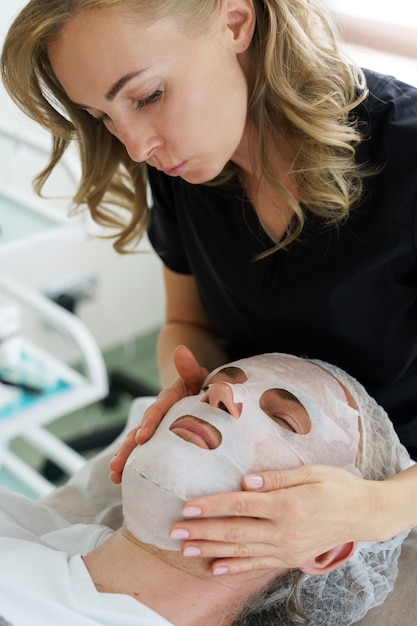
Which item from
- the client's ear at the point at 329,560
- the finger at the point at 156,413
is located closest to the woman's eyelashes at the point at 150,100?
the finger at the point at 156,413

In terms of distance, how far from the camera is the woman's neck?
1128mm

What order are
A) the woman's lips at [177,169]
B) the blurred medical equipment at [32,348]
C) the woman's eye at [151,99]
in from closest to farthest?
the woman's eye at [151,99], the woman's lips at [177,169], the blurred medical equipment at [32,348]

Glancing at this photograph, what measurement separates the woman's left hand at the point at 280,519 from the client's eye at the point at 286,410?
130 millimetres

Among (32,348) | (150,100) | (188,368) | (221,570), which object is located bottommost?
(32,348)

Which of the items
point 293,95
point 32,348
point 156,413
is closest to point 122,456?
point 156,413

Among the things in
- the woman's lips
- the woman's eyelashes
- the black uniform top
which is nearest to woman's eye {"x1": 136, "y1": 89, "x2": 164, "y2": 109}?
the woman's eyelashes

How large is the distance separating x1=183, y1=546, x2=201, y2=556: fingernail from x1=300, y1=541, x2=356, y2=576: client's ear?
0.54ft

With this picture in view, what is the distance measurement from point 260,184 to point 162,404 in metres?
0.40

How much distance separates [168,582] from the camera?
1.14 metres

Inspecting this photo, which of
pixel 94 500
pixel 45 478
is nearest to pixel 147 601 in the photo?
pixel 94 500

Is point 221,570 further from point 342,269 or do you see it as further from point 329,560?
point 342,269

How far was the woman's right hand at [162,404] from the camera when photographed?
1196 millimetres

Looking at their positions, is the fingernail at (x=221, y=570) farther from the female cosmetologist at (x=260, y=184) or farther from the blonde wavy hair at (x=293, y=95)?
the blonde wavy hair at (x=293, y=95)

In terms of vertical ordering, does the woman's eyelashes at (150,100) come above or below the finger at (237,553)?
above
